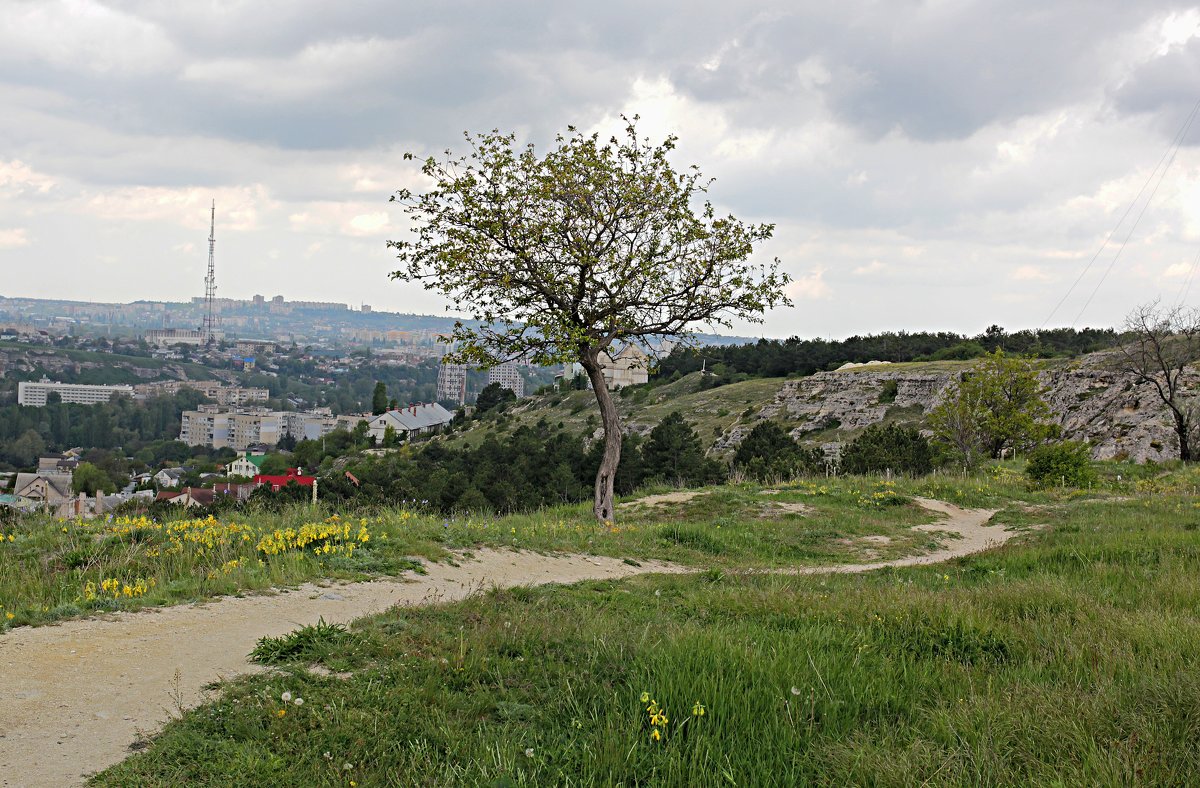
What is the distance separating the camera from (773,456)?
40.8 meters

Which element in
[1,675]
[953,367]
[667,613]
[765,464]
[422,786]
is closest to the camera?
[422,786]

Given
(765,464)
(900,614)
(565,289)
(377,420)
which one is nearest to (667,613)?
(900,614)

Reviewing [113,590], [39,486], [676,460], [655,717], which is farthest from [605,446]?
[39,486]

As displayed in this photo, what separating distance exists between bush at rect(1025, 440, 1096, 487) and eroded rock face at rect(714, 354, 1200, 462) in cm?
1076

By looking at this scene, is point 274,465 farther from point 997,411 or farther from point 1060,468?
point 1060,468

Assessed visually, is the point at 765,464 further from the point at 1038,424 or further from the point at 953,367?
the point at 953,367

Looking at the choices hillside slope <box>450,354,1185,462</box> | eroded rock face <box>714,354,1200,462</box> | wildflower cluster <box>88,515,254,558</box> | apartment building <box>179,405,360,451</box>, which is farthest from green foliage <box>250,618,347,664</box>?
apartment building <box>179,405,360,451</box>

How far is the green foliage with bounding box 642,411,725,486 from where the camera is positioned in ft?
127

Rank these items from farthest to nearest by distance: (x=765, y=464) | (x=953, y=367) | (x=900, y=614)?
1. (x=953, y=367)
2. (x=765, y=464)
3. (x=900, y=614)

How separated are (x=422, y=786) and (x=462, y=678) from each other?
4.28 ft

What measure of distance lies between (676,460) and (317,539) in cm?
3231

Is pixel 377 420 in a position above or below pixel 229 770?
below

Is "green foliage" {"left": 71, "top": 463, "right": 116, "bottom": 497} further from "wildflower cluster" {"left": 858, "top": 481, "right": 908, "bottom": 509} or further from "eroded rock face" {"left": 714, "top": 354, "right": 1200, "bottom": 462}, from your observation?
"wildflower cluster" {"left": 858, "top": 481, "right": 908, "bottom": 509}

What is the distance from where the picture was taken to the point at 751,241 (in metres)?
17.0
